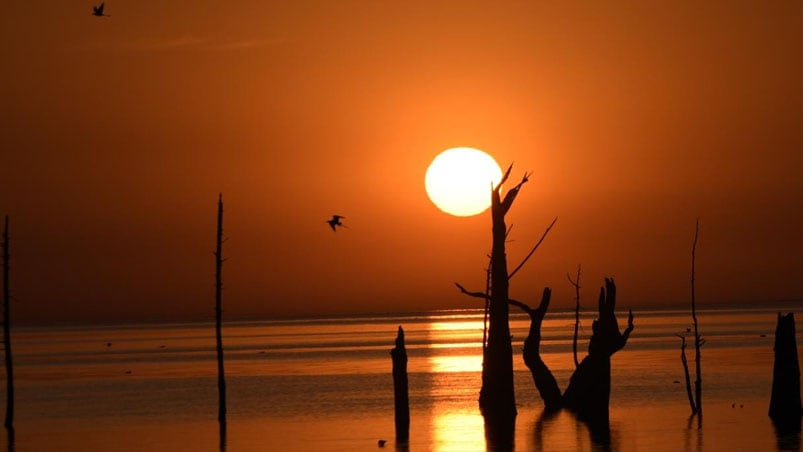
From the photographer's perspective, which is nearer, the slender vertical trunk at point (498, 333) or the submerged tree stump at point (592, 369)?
the slender vertical trunk at point (498, 333)

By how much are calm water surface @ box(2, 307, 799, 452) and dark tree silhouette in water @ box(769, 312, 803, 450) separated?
0.58m

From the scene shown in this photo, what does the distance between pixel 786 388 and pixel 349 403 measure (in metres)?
23.0

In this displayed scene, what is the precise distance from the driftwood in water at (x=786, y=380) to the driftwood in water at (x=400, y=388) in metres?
10.8

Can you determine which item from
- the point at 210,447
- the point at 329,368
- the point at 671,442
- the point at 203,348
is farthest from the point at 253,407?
the point at 203,348

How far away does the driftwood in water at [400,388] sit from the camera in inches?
1394

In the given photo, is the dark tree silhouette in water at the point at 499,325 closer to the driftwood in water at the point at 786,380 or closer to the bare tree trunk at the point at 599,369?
the bare tree trunk at the point at 599,369

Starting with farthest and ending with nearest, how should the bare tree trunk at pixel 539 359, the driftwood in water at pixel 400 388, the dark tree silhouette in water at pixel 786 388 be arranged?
1. the bare tree trunk at pixel 539 359
2. the dark tree silhouette in water at pixel 786 388
3. the driftwood in water at pixel 400 388

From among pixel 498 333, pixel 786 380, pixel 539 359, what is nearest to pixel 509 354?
pixel 498 333

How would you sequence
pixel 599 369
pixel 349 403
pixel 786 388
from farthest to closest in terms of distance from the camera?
pixel 349 403
pixel 599 369
pixel 786 388

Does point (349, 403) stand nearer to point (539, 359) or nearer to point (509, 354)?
point (539, 359)

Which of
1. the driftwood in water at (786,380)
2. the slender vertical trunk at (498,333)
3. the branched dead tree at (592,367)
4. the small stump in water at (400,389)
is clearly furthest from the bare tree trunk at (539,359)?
the driftwood in water at (786,380)

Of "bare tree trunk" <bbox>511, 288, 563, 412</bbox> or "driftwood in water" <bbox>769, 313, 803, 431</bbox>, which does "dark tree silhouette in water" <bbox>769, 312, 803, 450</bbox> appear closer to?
"driftwood in water" <bbox>769, 313, 803, 431</bbox>

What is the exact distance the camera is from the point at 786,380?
37.2 metres

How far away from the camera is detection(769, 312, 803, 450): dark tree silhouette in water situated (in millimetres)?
35656
